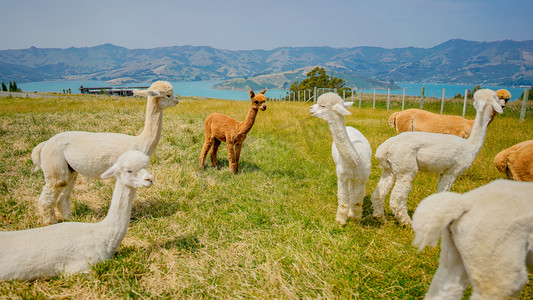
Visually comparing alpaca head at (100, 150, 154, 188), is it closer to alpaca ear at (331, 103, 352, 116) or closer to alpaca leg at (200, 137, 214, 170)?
alpaca ear at (331, 103, 352, 116)

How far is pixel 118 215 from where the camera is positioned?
9.75ft

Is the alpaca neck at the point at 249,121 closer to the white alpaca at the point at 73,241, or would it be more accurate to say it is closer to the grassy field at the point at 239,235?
the grassy field at the point at 239,235

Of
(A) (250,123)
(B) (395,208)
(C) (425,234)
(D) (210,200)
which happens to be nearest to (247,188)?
(D) (210,200)

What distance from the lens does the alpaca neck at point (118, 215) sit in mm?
2951

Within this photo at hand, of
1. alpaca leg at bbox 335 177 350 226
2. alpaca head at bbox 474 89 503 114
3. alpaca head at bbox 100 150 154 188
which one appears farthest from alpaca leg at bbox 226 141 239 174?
alpaca head at bbox 474 89 503 114

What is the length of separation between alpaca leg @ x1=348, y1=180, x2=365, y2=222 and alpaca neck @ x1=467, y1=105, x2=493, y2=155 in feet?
5.75

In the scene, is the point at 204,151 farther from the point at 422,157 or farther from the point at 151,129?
the point at 422,157

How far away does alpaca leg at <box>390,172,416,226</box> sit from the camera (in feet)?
12.3

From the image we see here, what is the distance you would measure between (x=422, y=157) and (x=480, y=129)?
107 centimetres

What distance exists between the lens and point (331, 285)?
2719mm

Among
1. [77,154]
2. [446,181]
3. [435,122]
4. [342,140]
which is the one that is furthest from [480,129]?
[77,154]

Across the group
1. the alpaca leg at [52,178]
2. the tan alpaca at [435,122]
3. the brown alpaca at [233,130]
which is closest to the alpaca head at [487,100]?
the tan alpaca at [435,122]

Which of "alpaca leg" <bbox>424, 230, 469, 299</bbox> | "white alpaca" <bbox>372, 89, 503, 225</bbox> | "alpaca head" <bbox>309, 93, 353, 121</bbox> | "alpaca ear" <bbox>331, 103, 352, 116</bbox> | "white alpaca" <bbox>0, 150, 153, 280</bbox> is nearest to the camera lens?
"alpaca leg" <bbox>424, 230, 469, 299</bbox>

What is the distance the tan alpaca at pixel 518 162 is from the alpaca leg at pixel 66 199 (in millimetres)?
6298
